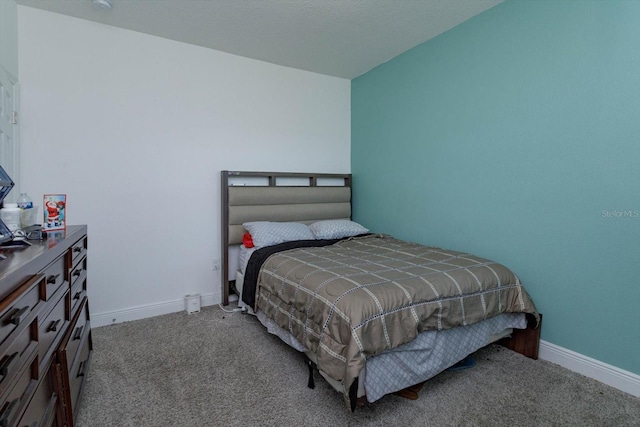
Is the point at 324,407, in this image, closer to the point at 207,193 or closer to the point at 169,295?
the point at 169,295

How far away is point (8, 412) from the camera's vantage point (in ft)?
2.70

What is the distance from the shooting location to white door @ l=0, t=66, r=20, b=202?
2.15 metres

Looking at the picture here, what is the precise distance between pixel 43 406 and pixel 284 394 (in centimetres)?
111

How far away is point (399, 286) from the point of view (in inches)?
70.3

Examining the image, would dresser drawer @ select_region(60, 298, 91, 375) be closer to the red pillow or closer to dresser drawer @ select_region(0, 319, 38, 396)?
dresser drawer @ select_region(0, 319, 38, 396)

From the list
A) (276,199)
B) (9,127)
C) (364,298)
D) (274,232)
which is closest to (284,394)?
(364,298)

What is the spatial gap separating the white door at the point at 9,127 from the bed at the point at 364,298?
1.49m

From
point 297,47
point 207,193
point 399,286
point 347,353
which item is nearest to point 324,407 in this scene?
point 347,353

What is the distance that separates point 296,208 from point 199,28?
186 cm

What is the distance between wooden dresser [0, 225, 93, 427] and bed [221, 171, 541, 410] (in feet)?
3.56

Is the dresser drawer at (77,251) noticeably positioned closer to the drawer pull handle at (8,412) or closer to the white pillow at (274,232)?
the drawer pull handle at (8,412)

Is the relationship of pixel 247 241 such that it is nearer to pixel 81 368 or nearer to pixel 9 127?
pixel 81 368

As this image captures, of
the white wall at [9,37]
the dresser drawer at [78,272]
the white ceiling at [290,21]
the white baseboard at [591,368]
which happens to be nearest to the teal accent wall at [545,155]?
the white baseboard at [591,368]

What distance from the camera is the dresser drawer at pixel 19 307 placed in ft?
2.56
